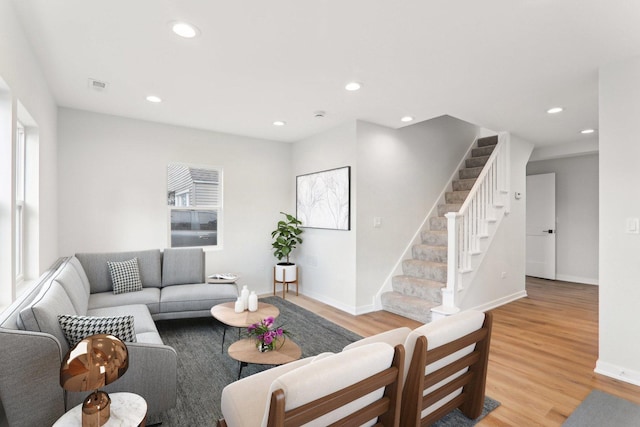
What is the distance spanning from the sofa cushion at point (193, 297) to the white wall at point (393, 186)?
1.70 metres

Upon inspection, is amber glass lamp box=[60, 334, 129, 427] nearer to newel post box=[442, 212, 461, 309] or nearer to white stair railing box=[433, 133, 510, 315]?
white stair railing box=[433, 133, 510, 315]

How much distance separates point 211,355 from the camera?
9.62ft

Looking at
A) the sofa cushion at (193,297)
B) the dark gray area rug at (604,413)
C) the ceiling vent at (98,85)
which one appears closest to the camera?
the dark gray area rug at (604,413)

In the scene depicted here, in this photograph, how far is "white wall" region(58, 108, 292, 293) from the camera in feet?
12.7

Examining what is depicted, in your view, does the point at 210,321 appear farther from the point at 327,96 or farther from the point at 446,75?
the point at 446,75

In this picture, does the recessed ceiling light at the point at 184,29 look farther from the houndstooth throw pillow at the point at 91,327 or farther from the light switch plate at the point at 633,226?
the light switch plate at the point at 633,226

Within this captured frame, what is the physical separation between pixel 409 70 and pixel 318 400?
8.51ft

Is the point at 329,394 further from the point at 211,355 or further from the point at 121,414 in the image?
the point at 211,355

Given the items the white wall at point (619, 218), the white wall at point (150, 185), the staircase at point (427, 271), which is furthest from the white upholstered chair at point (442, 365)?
the white wall at point (150, 185)

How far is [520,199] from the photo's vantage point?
198 inches

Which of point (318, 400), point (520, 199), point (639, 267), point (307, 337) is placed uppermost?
point (520, 199)

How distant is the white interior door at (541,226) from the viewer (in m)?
6.30

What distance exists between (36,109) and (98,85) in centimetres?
64

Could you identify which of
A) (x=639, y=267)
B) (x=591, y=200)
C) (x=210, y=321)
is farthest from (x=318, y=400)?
(x=591, y=200)
